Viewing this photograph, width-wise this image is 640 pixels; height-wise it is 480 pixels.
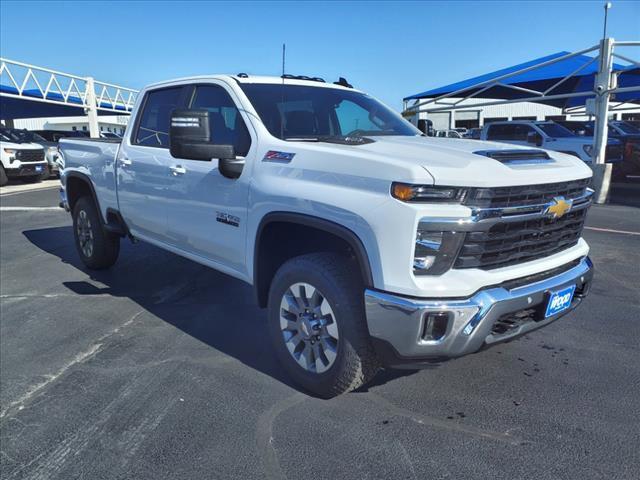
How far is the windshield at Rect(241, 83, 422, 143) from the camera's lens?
3.56 meters

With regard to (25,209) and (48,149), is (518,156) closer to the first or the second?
(25,209)

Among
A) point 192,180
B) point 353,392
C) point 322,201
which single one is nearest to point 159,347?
point 192,180

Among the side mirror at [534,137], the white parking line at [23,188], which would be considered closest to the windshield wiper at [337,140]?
the side mirror at [534,137]

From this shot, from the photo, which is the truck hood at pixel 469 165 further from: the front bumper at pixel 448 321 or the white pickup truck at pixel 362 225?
the front bumper at pixel 448 321

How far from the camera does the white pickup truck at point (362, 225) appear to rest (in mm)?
2486

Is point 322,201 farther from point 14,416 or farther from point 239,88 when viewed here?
point 14,416

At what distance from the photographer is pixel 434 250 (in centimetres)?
248

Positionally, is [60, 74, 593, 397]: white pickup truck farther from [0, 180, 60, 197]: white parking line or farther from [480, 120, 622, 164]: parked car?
[0, 180, 60, 197]: white parking line

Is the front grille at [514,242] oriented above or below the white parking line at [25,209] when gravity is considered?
above

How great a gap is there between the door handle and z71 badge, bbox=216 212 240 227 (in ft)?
1.75

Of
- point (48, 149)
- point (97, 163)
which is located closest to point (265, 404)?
point (97, 163)

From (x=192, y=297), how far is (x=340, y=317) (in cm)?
262

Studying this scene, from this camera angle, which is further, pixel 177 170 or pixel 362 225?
pixel 177 170

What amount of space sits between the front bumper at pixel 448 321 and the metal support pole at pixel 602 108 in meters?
9.83
